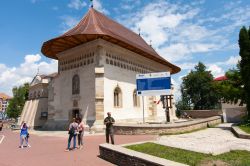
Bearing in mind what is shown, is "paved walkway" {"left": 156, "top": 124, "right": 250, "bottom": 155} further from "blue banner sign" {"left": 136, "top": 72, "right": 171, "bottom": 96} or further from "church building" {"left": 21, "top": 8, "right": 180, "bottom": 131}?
"church building" {"left": 21, "top": 8, "right": 180, "bottom": 131}

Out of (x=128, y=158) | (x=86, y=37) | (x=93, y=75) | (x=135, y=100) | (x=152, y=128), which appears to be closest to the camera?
(x=128, y=158)

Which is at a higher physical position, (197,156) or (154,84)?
(154,84)

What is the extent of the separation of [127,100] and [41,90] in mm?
14975

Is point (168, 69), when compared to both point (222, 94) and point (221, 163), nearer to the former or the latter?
point (222, 94)

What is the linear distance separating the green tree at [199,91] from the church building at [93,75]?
103ft

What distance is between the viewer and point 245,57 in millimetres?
18469

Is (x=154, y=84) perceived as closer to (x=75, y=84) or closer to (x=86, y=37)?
(x=86, y=37)

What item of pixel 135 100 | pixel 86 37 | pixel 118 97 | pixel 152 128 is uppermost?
pixel 86 37

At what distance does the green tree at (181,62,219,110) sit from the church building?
31.3 meters

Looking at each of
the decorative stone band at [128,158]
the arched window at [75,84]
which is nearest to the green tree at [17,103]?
the arched window at [75,84]

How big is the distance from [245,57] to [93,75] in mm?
12342

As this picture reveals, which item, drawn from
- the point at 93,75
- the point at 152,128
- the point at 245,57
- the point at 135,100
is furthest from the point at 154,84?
the point at 135,100

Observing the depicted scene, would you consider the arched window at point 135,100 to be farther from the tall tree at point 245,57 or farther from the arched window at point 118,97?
the tall tree at point 245,57

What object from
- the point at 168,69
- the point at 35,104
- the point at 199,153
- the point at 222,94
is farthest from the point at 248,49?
the point at 35,104
